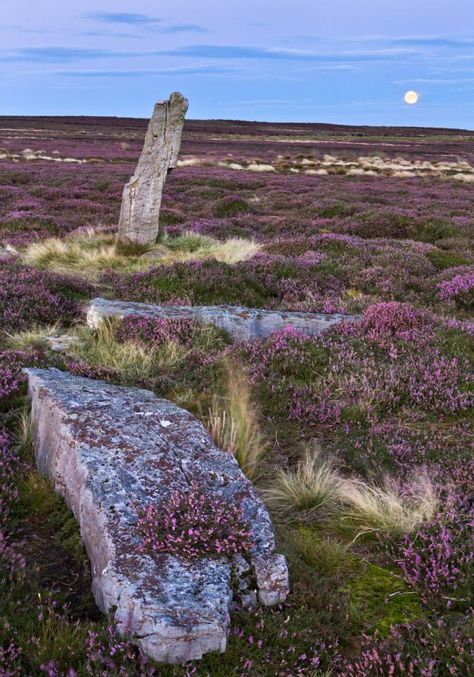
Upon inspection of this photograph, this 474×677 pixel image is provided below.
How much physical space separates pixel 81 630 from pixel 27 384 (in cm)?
351

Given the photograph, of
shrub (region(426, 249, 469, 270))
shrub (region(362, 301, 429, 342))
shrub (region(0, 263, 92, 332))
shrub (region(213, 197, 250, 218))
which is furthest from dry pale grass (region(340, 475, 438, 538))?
shrub (region(213, 197, 250, 218))

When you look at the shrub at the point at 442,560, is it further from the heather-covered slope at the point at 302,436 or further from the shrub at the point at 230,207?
the shrub at the point at 230,207

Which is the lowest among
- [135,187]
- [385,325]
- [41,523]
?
[41,523]

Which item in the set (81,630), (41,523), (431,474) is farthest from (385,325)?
(81,630)

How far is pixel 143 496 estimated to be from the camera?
13.6ft

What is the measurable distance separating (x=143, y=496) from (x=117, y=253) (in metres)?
11.6

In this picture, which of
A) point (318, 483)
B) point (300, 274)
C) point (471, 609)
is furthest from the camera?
point (300, 274)

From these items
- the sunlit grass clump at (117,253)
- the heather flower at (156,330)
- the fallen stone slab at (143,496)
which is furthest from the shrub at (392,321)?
the sunlit grass clump at (117,253)

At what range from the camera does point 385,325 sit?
8398 millimetres

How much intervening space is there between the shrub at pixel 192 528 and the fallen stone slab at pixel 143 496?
2.1 inches

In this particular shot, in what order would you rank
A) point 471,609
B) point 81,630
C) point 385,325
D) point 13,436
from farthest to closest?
1. point 385,325
2. point 13,436
3. point 471,609
4. point 81,630

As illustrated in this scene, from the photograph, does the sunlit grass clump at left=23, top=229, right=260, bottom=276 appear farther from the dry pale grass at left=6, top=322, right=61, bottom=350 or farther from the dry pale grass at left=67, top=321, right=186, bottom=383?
the dry pale grass at left=67, top=321, right=186, bottom=383

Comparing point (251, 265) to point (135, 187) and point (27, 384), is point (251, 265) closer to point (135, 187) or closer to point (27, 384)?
point (135, 187)

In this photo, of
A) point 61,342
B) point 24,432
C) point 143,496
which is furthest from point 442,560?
point 61,342
